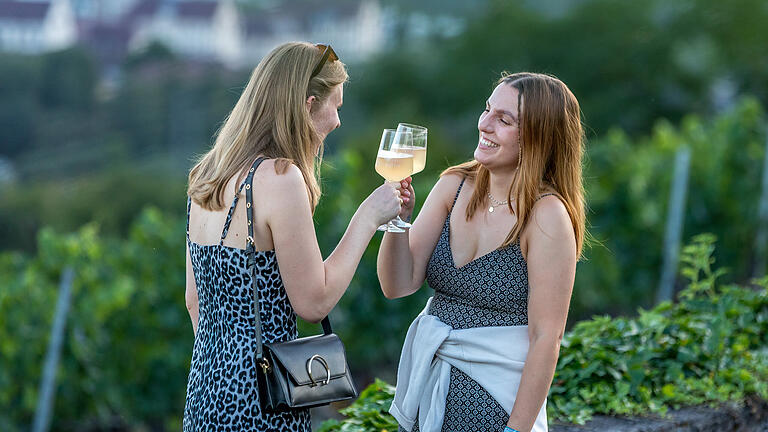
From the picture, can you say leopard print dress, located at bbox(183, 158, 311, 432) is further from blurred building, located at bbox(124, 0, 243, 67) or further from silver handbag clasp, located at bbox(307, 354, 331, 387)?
blurred building, located at bbox(124, 0, 243, 67)

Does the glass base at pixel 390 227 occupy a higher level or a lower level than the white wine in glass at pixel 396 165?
lower

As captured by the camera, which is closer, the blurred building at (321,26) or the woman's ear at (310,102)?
the woman's ear at (310,102)

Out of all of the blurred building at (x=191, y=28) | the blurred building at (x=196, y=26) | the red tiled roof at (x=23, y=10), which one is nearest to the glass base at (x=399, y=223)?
the blurred building at (x=196, y=26)

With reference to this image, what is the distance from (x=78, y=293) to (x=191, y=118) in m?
68.2

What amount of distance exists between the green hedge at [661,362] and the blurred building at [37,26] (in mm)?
78283

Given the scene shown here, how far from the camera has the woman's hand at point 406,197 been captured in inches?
85.9

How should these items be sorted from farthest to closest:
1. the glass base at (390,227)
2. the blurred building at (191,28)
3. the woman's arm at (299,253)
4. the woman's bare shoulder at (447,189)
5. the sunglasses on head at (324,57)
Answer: the blurred building at (191,28) → the woman's bare shoulder at (447,189) → the glass base at (390,227) → the sunglasses on head at (324,57) → the woman's arm at (299,253)

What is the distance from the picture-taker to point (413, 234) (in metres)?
2.25

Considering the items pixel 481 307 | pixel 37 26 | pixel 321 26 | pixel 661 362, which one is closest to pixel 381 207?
pixel 481 307

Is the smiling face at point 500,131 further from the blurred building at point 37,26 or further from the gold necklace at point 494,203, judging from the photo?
the blurred building at point 37,26

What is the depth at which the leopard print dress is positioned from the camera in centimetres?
194

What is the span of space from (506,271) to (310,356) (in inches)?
20.1

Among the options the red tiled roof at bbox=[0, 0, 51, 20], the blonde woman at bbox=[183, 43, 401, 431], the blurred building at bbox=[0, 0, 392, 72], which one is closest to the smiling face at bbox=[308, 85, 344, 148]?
the blonde woman at bbox=[183, 43, 401, 431]

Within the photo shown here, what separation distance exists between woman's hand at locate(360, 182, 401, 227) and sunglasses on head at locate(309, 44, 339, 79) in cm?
32
